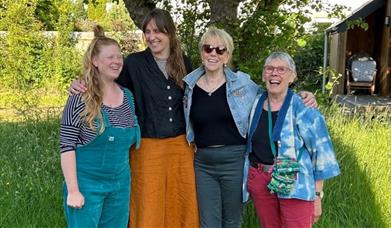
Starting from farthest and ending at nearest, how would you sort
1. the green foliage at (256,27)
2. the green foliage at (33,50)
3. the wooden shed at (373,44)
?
the wooden shed at (373,44), the green foliage at (33,50), the green foliage at (256,27)

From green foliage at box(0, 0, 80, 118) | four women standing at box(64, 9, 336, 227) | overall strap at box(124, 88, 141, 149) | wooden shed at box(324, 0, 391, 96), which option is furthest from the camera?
wooden shed at box(324, 0, 391, 96)

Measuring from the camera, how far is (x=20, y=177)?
15.8ft

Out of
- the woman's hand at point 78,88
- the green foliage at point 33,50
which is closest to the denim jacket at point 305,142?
the woman's hand at point 78,88

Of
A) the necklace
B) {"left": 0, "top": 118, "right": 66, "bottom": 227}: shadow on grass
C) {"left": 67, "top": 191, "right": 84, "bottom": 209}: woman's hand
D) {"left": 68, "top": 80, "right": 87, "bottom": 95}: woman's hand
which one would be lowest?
{"left": 0, "top": 118, "right": 66, "bottom": 227}: shadow on grass

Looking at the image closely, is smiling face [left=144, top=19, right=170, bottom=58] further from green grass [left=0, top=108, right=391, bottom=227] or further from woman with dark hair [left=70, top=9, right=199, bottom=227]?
green grass [left=0, top=108, right=391, bottom=227]

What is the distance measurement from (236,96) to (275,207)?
775 mm

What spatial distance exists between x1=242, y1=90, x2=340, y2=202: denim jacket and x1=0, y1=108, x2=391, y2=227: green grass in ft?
4.38

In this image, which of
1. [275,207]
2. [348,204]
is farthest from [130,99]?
[348,204]

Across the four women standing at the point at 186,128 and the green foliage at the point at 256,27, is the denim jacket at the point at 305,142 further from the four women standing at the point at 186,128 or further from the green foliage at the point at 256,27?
the green foliage at the point at 256,27

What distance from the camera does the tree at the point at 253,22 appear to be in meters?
5.50

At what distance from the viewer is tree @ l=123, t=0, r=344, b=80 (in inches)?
217

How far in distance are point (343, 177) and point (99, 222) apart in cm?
271

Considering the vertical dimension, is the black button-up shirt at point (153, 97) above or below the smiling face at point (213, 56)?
below

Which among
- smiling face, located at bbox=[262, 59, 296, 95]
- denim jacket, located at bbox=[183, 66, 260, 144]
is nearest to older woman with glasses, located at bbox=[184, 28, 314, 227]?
denim jacket, located at bbox=[183, 66, 260, 144]
